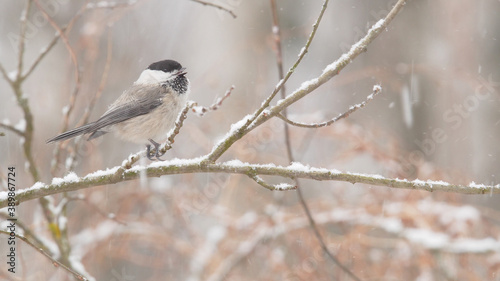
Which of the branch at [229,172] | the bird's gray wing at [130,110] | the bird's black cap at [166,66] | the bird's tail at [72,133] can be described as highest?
the bird's black cap at [166,66]

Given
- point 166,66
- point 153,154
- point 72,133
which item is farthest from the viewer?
point 166,66

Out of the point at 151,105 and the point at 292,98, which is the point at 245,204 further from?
the point at 292,98

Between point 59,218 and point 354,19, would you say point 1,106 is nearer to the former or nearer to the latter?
point 59,218

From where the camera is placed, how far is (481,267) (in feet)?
11.4

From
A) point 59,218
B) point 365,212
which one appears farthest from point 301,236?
point 59,218

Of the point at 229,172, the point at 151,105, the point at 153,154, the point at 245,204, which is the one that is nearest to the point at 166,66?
the point at 151,105

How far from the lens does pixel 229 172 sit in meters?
1.84

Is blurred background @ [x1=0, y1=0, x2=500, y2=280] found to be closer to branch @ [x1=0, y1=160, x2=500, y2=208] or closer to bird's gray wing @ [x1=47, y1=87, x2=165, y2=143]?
bird's gray wing @ [x1=47, y1=87, x2=165, y2=143]

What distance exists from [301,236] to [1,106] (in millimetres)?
3850

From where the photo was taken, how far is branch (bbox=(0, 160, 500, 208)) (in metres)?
Answer: 1.74

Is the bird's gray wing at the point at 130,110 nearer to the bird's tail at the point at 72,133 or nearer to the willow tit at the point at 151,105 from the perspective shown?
the willow tit at the point at 151,105

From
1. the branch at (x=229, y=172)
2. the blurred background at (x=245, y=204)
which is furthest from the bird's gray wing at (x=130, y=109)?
the branch at (x=229, y=172)

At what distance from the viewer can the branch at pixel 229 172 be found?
174 centimetres

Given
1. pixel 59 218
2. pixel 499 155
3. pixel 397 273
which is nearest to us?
pixel 59 218
